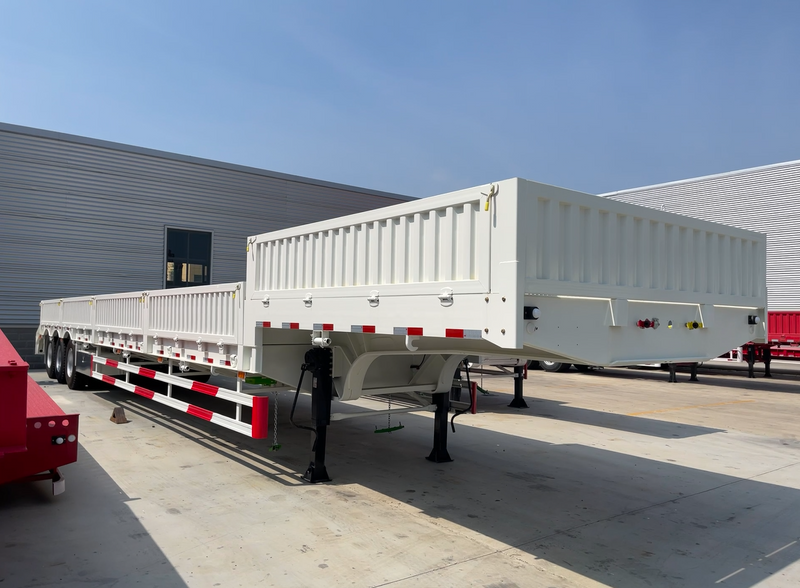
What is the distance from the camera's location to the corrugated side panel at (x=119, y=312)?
33.0 feet

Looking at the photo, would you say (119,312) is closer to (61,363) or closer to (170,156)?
(61,363)

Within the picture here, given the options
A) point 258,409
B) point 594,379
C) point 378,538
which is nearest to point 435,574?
point 378,538

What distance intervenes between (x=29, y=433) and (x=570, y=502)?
16.4 feet

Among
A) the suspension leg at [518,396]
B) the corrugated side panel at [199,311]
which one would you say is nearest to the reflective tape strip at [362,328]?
the corrugated side panel at [199,311]

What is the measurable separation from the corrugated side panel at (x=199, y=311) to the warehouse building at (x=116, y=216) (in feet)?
40.7

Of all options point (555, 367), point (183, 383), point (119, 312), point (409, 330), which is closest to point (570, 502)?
point (409, 330)

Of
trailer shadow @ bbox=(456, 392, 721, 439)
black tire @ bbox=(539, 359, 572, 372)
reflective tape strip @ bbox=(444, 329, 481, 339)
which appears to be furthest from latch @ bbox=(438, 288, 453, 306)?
black tire @ bbox=(539, 359, 572, 372)

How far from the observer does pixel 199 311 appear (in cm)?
809

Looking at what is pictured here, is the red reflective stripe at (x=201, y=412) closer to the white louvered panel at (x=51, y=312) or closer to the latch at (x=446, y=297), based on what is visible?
the latch at (x=446, y=297)

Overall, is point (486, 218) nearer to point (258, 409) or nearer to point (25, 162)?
point (258, 409)

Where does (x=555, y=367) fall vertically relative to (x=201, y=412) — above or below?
below

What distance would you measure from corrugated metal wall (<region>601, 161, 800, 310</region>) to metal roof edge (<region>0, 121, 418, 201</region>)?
1401 cm

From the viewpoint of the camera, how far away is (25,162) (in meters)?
19.3

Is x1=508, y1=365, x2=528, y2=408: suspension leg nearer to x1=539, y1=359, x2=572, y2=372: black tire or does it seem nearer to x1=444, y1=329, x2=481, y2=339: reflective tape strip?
x1=444, y1=329, x2=481, y2=339: reflective tape strip
